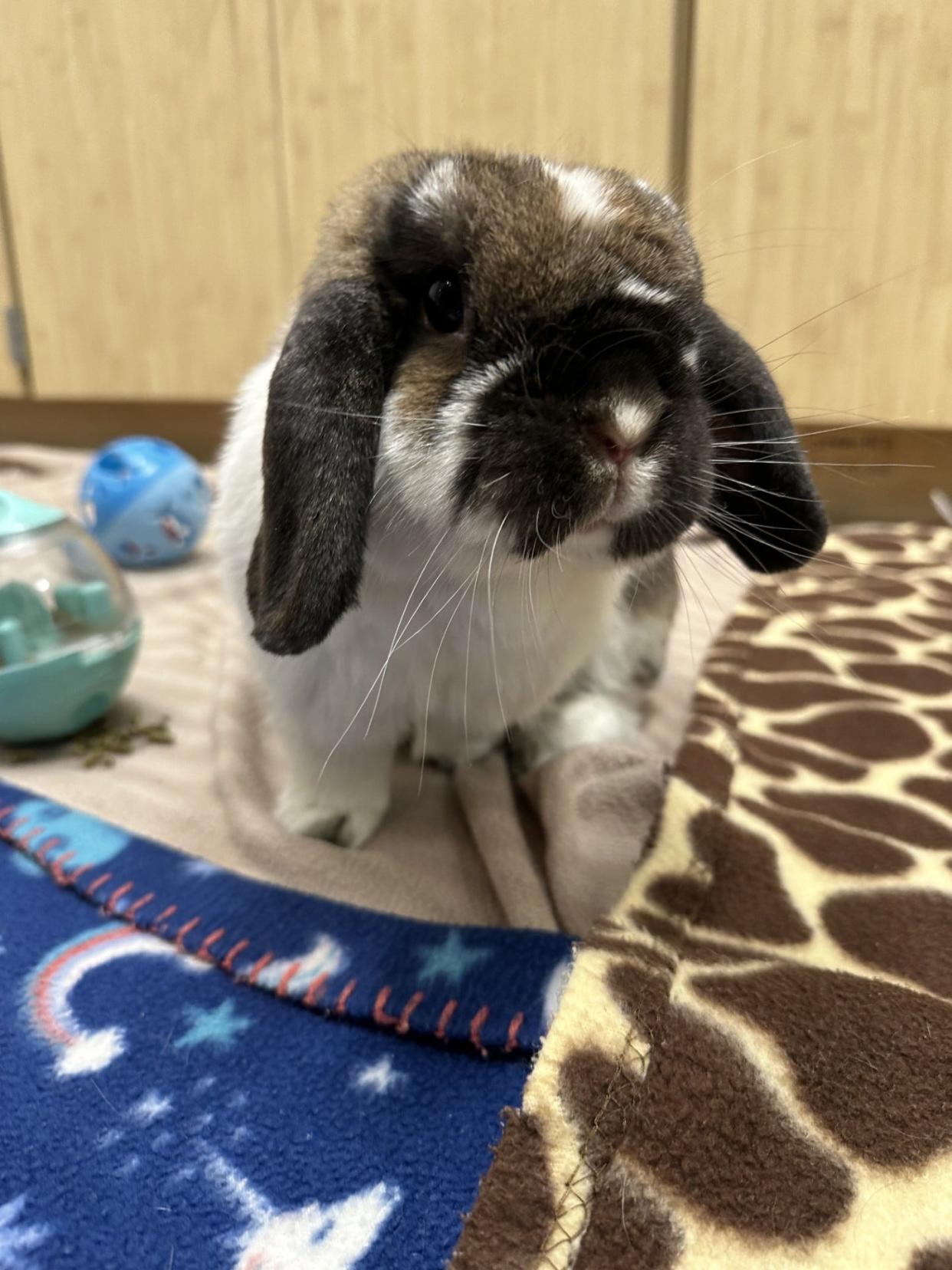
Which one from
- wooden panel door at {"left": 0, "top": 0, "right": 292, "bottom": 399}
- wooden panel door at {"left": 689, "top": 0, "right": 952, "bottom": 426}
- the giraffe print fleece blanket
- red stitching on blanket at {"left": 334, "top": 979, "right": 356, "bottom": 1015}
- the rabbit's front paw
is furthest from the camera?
wooden panel door at {"left": 0, "top": 0, "right": 292, "bottom": 399}

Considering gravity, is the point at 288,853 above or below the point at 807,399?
below

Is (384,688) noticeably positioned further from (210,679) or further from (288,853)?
(210,679)

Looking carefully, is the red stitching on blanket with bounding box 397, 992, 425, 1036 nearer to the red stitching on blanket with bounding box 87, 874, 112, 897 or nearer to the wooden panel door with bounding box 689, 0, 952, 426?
the red stitching on blanket with bounding box 87, 874, 112, 897

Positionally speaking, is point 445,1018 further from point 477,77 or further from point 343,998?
point 477,77

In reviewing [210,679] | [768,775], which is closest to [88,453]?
[210,679]

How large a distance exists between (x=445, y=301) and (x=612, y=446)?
0.61ft

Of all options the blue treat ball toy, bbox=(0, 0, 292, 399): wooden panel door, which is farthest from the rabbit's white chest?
bbox=(0, 0, 292, 399): wooden panel door

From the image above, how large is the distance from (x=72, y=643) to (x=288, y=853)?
0.42 metres

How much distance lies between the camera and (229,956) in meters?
0.89

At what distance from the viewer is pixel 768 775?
1181 mm

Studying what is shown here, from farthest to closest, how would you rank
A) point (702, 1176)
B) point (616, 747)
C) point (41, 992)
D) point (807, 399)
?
point (807, 399) < point (616, 747) < point (41, 992) < point (702, 1176)

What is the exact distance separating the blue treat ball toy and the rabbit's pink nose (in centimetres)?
147

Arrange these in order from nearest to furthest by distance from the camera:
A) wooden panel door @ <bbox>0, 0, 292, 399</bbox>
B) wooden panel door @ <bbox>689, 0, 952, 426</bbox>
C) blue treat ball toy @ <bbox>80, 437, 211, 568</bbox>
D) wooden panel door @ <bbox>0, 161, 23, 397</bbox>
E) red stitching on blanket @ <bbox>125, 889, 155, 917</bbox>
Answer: red stitching on blanket @ <bbox>125, 889, 155, 917</bbox>
blue treat ball toy @ <bbox>80, 437, 211, 568</bbox>
wooden panel door @ <bbox>689, 0, 952, 426</bbox>
wooden panel door @ <bbox>0, 0, 292, 399</bbox>
wooden panel door @ <bbox>0, 161, 23, 397</bbox>

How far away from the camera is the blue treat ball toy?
1931 millimetres
